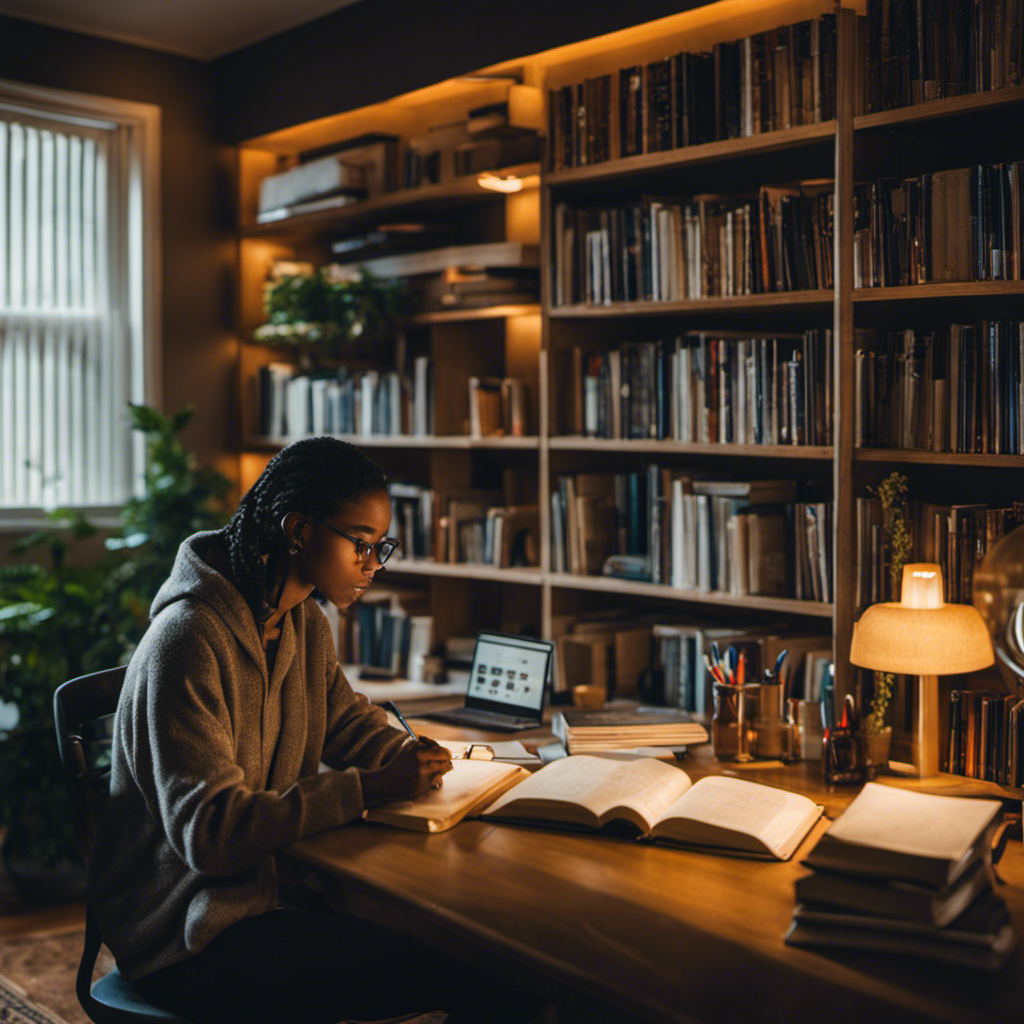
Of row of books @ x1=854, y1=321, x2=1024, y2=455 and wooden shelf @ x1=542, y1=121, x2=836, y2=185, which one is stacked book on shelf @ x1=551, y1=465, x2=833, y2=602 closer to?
row of books @ x1=854, y1=321, x2=1024, y2=455

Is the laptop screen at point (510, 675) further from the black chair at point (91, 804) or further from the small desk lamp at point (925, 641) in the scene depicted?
the black chair at point (91, 804)

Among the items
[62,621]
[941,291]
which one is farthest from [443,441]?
[941,291]

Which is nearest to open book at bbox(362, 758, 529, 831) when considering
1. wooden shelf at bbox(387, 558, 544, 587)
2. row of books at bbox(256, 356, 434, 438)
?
wooden shelf at bbox(387, 558, 544, 587)

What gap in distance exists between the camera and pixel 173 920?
1.64 m

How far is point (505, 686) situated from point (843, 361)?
1.04 meters

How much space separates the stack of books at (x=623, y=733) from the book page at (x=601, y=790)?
31 centimetres

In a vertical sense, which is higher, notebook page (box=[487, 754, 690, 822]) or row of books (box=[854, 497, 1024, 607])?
row of books (box=[854, 497, 1024, 607])

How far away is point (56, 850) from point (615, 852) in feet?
7.62

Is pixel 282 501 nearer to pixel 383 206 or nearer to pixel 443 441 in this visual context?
pixel 443 441

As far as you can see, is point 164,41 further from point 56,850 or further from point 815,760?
point 815,760

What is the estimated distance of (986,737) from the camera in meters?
2.24

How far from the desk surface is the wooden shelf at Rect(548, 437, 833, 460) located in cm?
93

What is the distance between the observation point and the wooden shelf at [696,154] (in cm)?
252

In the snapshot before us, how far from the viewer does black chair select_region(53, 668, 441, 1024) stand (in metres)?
1.68
